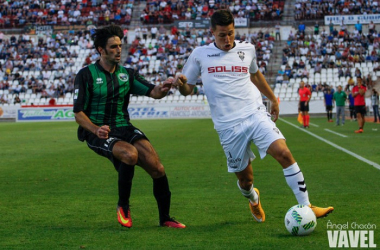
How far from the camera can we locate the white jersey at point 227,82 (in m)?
6.82

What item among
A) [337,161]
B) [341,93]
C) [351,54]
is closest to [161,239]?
[337,161]

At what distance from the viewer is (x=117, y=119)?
23.3 feet

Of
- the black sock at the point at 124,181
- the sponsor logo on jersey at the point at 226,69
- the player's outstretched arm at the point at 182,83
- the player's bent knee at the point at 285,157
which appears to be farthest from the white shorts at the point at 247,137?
the black sock at the point at 124,181

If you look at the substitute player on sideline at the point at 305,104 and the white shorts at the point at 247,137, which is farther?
the substitute player on sideline at the point at 305,104

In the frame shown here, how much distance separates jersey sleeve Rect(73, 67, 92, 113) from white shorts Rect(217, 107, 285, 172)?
5.06ft

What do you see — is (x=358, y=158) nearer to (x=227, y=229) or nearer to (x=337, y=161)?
(x=337, y=161)

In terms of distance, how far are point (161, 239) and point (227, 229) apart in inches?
30.1

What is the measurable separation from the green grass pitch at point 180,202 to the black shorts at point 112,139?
783 mm

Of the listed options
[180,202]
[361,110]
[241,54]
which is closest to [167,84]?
[241,54]

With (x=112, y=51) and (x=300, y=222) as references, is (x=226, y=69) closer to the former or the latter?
(x=112, y=51)

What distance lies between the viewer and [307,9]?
2126 inches

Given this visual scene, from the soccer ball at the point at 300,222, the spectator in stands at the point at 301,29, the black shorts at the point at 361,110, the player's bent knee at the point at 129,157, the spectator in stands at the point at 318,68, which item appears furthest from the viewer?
the spectator in stands at the point at 301,29

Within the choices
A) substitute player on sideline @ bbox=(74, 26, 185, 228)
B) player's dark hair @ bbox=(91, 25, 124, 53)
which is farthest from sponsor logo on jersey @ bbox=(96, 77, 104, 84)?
player's dark hair @ bbox=(91, 25, 124, 53)

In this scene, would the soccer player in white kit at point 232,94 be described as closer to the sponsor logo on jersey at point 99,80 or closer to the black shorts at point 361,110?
the sponsor logo on jersey at point 99,80
